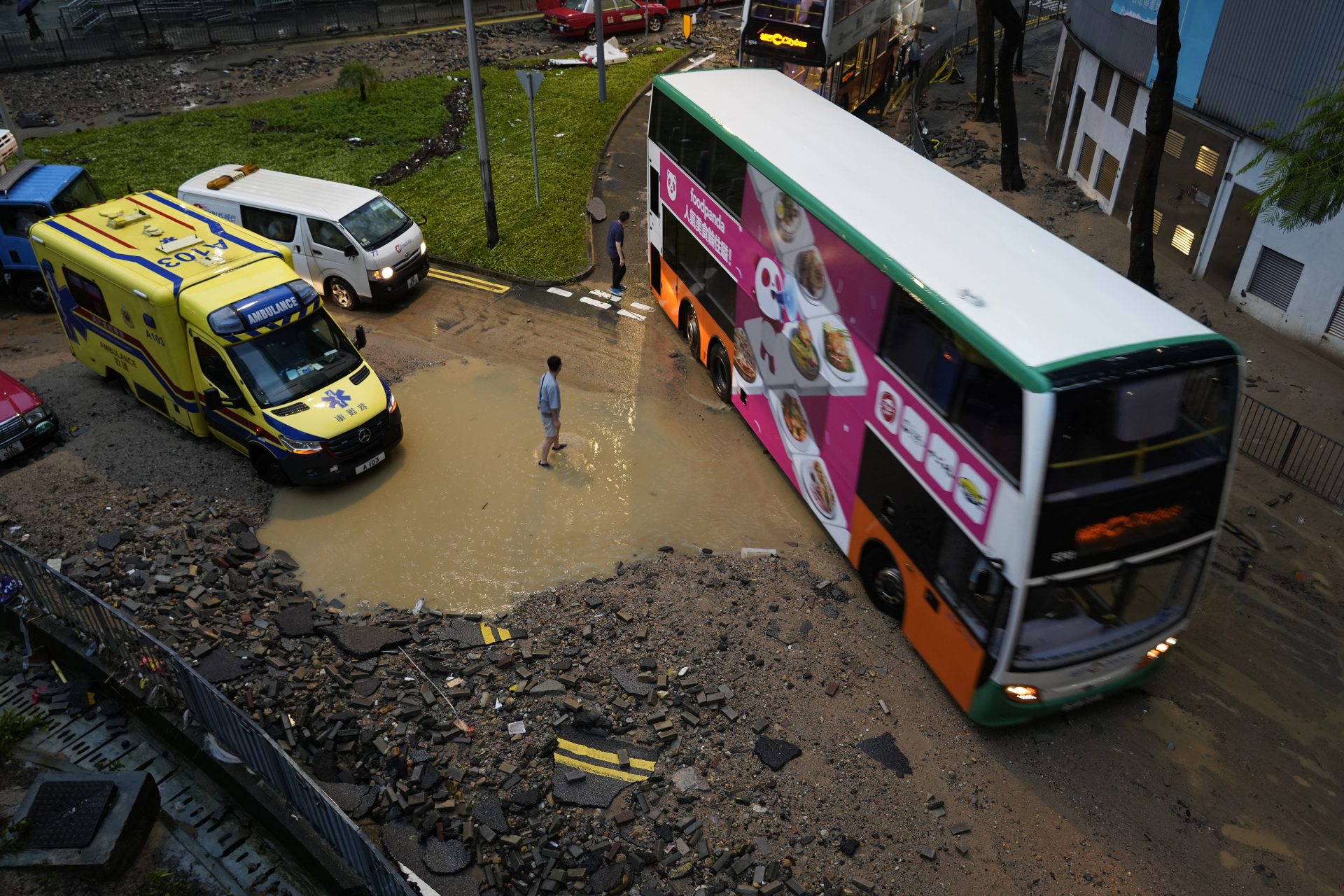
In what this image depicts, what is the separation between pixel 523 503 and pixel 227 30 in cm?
2820

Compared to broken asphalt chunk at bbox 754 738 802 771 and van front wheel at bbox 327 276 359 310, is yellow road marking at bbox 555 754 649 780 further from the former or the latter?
van front wheel at bbox 327 276 359 310

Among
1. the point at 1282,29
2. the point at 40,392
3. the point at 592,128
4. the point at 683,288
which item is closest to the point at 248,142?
the point at 592,128

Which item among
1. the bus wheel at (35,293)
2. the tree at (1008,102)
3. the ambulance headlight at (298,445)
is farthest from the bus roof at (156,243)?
the tree at (1008,102)

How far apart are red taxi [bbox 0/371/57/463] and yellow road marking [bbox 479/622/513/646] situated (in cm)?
767

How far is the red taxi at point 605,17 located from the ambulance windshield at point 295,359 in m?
23.5

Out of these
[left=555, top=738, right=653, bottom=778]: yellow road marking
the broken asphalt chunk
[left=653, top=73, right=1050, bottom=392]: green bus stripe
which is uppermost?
[left=653, top=73, right=1050, bottom=392]: green bus stripe

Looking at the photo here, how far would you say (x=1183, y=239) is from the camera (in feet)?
62.9

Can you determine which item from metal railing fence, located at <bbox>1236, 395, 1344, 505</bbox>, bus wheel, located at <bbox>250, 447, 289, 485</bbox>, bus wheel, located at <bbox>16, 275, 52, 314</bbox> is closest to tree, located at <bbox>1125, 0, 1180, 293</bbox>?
metal railing fence, located at <bbox>1236, 395, 1344, 505</bbox>

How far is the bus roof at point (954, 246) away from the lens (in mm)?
8016

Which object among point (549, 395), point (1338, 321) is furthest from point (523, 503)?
point (1338, 321)

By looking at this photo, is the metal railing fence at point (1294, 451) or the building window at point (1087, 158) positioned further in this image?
the building window at point (1087, 158)

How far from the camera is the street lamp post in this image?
55.7ft

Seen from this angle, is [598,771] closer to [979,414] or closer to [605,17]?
[979,414]

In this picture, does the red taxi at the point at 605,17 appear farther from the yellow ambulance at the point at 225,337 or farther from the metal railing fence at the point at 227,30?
the yellow ambulance at the point at 225,337
